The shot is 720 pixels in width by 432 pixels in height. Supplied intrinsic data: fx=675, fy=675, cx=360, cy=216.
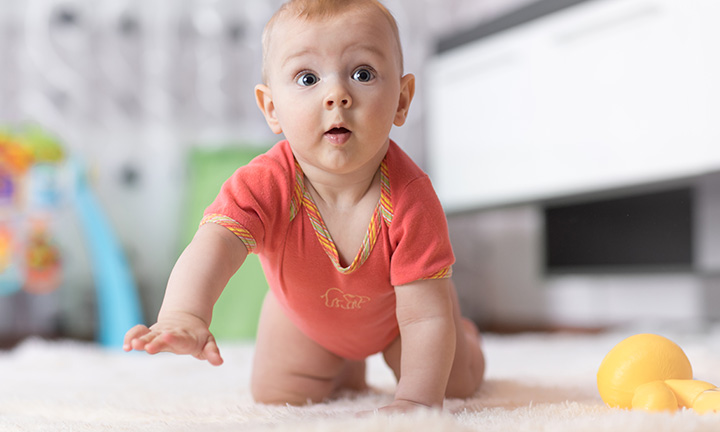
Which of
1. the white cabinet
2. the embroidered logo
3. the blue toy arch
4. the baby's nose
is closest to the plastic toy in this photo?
the embroidered logo

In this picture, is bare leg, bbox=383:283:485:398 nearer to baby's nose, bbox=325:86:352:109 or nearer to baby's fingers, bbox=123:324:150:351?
baby's nose, bbox=325:86:352:109

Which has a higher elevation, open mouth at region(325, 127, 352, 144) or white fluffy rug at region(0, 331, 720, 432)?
open mouth at region(325, 127, 352, 144)

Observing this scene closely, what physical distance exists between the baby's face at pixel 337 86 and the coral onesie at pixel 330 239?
0.06m

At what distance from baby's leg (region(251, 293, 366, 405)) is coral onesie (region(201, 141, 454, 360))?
0.31 ft

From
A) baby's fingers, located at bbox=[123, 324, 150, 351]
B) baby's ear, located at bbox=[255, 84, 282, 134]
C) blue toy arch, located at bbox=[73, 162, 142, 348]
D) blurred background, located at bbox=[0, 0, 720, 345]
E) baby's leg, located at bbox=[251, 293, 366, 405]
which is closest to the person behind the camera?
baby's fingers, located at bbox=[123, 324, 150, 351]

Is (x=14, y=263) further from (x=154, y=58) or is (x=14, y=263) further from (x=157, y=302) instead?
(x=154, y=58)

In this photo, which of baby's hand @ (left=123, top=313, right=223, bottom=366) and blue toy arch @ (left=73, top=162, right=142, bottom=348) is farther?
blue toy arch @ (left=73, top=162, right=142, bottom=348)

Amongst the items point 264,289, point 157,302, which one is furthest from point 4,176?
point 264,289

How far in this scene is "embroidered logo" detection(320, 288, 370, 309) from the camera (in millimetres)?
754

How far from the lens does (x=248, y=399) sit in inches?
35.9

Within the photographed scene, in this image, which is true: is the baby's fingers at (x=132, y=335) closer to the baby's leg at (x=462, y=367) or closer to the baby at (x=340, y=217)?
the baby at (x=340, y=217)

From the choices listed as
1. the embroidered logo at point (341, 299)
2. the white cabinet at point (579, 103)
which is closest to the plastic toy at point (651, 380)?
the embroidered logo at point (341, 299)

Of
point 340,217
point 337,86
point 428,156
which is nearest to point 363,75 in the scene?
point 337,86

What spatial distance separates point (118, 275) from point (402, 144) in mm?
1086
